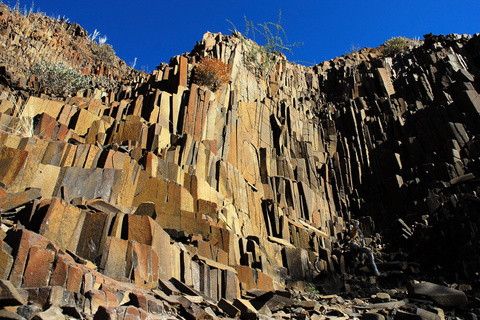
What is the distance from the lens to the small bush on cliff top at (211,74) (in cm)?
2044

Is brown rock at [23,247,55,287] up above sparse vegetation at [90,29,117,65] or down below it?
below

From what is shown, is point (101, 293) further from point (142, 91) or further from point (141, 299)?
point (142, 91)

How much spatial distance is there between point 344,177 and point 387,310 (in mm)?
15307

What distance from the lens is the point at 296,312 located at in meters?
9.01

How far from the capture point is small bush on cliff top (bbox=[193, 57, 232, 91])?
67.1 ft

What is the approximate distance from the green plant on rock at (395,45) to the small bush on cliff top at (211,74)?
19.4 meters

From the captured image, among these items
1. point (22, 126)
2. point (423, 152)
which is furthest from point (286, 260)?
point (423, 152)

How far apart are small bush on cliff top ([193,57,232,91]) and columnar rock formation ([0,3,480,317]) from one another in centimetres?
58

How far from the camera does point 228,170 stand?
15.4m

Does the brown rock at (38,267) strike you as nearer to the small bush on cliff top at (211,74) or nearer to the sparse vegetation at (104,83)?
the small bush on cliff top at (211,74)

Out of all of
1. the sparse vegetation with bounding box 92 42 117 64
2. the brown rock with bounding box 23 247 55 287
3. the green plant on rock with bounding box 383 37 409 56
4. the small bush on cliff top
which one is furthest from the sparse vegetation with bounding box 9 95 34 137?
the green plant on rock with bounding box 383 37 409 56

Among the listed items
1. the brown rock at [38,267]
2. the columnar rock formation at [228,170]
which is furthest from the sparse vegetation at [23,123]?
the brown rock at [38,267]

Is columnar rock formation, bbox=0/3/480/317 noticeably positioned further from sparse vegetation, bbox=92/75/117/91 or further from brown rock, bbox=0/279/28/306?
sparse vegetation, bbox=92/75/117/91

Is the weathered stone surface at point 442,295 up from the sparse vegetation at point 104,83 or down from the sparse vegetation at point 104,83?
down
